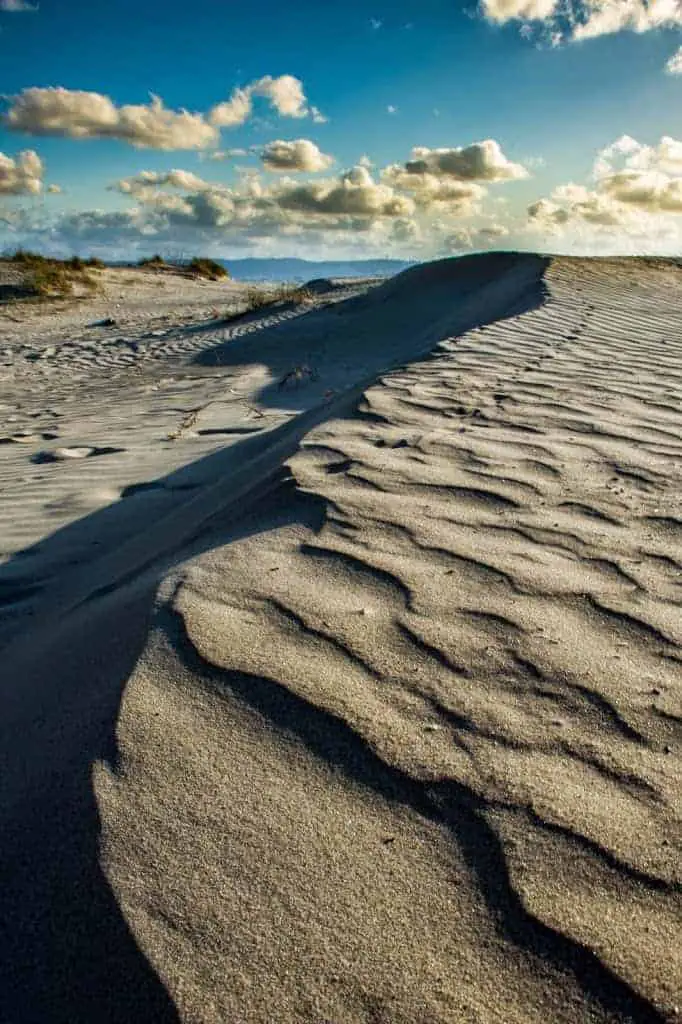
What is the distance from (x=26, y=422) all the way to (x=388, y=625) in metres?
5.05

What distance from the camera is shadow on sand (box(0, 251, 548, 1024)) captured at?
3.23 ft

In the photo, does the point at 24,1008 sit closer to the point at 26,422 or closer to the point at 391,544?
the point at 391,544

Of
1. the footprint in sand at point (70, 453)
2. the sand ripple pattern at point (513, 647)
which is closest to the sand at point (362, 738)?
the sand ripple pattern at point (513, 647)

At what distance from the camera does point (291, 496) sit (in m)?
2.42

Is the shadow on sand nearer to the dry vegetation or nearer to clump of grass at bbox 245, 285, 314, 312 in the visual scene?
clump of grass at bbox 245, 285, 314, 312

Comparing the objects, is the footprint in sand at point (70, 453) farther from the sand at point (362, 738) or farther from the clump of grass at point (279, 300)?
the clump of grass at point (279, 300)

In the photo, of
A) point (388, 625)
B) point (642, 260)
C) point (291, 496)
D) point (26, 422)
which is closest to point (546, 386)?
point (291, 496)

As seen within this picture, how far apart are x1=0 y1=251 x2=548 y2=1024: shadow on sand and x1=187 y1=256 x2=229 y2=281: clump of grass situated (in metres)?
22.5

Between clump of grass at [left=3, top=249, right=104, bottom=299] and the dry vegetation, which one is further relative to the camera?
the dry vegetation

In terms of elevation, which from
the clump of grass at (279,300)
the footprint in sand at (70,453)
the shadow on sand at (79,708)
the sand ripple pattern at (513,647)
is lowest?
the footprint in sand at (70,453)

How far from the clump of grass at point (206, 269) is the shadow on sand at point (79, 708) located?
22.5m

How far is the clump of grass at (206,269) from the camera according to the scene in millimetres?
24578

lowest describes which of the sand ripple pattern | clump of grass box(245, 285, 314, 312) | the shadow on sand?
the shadow on sand

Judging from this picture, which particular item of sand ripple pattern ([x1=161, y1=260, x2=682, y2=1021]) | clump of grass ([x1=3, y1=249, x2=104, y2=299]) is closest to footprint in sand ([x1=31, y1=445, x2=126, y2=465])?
sand ripple pattern ([x1=161, y1=260, x2=682, y2=1021])
